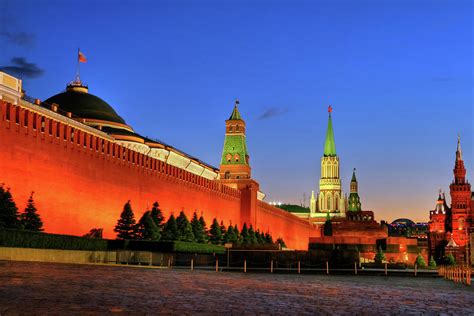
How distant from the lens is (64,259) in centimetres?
1919

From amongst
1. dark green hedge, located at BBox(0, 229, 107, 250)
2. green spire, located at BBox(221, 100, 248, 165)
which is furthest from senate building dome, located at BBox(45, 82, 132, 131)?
dark green hedge, located at BBox(0, 229, 107, 250)

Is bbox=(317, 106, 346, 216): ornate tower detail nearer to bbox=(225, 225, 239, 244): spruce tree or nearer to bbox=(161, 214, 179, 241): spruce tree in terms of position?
bbox=(225, 225, 239, 244): spruce tree

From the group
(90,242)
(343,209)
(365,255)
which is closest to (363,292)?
(90,242)

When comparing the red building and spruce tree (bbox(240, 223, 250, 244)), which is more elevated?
the red building

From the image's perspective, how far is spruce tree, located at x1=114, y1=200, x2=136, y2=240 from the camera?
28.1m

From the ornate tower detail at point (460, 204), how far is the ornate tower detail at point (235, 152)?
145 ft

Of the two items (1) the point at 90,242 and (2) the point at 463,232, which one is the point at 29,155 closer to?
(1) the point at 90,242

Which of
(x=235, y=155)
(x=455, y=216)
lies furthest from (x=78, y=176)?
(x=455, y=216)

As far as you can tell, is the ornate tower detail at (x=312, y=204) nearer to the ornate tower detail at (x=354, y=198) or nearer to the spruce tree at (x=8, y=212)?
the ornate tower detail at (x=354, y=198)

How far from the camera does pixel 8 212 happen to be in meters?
19.9

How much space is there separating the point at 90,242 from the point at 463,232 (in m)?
79.8

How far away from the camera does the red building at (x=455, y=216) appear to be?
88.8 metres

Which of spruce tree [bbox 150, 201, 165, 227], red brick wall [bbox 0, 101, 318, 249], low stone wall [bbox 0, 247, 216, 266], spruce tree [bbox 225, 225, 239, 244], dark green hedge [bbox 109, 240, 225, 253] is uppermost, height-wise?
red brick wall [bbox 0, 101, 318, 249]

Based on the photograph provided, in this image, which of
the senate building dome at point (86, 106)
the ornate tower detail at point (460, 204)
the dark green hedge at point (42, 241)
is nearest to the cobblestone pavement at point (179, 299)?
the dark green hedge at point (42, 241)
